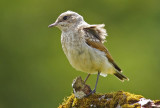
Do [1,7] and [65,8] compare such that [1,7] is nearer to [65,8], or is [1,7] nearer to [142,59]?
[65,8]

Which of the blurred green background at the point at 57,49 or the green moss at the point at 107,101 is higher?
the blurred green background at the point at 57,49

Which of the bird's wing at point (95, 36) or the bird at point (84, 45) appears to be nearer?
the bird at point (84, 45)

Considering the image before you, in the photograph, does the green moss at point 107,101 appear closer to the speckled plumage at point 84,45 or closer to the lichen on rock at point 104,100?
the lichen on rock at point 104,100

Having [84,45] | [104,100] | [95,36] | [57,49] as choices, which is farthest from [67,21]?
[57,49]

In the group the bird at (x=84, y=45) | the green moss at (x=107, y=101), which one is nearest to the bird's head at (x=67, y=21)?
the bird at (x=84, y=45)

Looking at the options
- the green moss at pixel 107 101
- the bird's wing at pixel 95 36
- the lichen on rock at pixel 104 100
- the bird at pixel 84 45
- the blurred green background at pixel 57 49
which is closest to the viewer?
the lichen on rock at pixel 104 100

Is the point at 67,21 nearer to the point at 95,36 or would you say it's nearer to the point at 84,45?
the point at 95,36

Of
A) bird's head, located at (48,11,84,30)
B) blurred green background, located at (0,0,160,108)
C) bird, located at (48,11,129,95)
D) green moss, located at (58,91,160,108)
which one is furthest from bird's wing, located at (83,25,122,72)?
blurred green background, located at (0,0,160,108)
